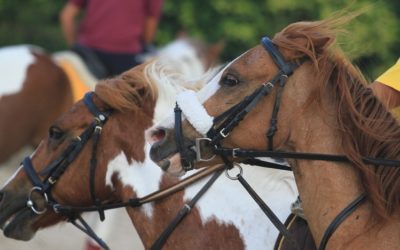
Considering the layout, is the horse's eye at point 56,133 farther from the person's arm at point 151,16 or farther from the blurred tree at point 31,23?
the blurred tree at point 31,23

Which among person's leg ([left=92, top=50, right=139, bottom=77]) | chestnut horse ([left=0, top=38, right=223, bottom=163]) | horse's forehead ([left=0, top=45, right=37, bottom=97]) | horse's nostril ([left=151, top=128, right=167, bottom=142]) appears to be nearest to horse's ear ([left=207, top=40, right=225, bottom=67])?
person's leg ([left=92, top=50, right=139, bottom=77])

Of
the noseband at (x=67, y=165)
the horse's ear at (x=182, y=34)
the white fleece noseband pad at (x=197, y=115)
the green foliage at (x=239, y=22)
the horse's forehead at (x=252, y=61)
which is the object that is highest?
the horse's forehead at (x=252, y=61)

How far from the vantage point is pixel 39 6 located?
12.5 metres

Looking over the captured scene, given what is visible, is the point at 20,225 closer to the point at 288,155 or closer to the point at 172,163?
the point at 172,163

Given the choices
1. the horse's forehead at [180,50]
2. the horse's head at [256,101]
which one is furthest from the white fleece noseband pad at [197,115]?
the horse's forehead at [180,50]

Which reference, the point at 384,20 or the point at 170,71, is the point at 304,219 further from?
the point at 384,20

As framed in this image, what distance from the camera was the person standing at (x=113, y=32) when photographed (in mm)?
7211

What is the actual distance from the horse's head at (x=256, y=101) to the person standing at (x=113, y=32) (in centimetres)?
398

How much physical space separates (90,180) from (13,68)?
296 cm

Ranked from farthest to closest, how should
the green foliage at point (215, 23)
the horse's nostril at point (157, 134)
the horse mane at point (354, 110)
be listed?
the green foliage at point (215, 23), the horse's nostril at point (157, 134), the horse mane at point (354, 110)

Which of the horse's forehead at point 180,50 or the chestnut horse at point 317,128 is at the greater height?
the chestnut horse at point 317,128

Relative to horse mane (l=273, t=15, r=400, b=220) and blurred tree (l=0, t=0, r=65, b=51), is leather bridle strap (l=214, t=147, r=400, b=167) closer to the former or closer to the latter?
horse mane (l=273, t=15, r=400, b=220)

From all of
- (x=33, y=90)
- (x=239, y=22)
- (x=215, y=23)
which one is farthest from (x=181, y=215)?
(x=215, y=23)

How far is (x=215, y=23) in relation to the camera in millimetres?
12328
